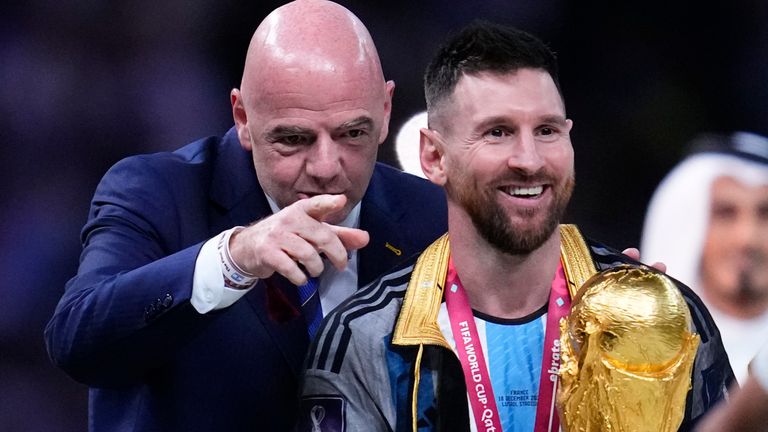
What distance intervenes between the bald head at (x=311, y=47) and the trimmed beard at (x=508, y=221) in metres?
0.41

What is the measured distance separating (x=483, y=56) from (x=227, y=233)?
1.77ft

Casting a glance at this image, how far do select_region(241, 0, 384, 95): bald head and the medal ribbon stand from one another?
463mm

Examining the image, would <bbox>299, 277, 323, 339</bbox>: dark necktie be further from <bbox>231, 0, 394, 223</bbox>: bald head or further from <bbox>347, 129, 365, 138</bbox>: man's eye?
<bbox>347, 129, 365, 138</bbox>: man's eye

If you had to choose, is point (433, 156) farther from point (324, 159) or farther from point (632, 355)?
point (632, 355)

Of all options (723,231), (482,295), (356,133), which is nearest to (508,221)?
(482,295)

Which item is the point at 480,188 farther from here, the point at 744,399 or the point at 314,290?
the point at 744,399

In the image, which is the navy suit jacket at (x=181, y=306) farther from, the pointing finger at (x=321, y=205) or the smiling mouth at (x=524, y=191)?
the smiling mouth at (x=524, y=191)

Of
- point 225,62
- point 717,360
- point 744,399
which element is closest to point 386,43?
point 225,62

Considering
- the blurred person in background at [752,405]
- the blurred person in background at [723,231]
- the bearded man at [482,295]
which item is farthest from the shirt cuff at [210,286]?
the blurred person in background at [723,231]

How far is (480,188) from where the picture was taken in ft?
7.30

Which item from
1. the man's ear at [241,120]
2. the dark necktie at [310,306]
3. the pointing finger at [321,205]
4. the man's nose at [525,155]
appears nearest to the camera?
the pointing finger at [321,205]

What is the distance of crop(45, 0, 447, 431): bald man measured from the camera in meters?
2.34

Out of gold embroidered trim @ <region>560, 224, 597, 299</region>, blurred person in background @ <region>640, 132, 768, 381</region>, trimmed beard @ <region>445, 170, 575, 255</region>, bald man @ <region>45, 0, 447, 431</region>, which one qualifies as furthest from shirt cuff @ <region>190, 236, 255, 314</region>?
blurred person in background @ <region>640, 132, 768, 381</region>

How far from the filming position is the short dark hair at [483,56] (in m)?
2.28
